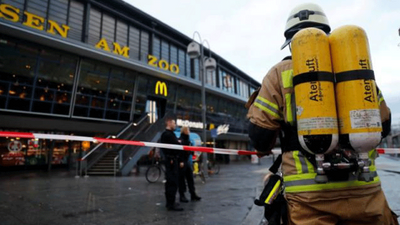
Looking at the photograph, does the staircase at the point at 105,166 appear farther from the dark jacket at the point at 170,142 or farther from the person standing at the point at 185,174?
the dark jacket at the point at 170,142

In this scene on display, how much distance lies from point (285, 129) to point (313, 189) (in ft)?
1.40

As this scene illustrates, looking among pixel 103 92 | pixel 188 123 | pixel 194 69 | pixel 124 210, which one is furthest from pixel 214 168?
pixel 194 69

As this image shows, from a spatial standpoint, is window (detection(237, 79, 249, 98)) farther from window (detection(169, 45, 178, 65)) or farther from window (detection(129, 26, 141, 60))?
window (detection(129, 26, 141, 60))

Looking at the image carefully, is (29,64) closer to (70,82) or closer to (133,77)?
(70,82)

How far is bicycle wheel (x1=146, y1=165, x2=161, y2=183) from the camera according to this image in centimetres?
1000

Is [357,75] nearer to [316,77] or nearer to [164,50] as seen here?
[316,77]

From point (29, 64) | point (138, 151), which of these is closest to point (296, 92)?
point (138, 151)

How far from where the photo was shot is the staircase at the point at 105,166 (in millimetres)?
13797

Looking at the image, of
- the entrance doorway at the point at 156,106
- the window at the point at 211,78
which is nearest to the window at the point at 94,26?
the entrance doorway at the point at 156,106

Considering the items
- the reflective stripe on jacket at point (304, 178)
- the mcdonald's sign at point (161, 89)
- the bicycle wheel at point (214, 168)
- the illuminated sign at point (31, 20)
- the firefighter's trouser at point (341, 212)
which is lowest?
the bicycle wheel at point (214, 168)

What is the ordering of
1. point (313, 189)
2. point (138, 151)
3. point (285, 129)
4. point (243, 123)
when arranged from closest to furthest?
point (313, 189) → point (285, 129) → point (138, 151) → point (243, 123)

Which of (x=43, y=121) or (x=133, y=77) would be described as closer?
(x=43, y=121)

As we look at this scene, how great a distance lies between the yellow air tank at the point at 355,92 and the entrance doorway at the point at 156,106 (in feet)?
70.6

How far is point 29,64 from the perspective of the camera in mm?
15781
